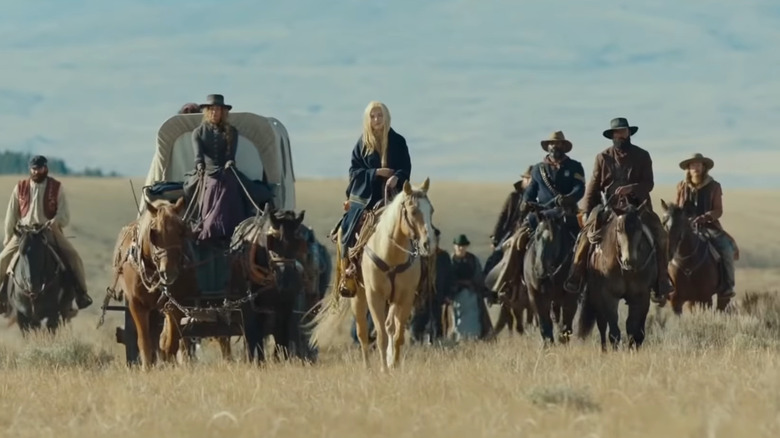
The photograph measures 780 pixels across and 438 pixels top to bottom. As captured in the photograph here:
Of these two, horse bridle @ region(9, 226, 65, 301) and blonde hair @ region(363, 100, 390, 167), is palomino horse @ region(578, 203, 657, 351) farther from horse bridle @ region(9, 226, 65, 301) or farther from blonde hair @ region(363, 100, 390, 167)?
horse bridle @ region(9, 226, 65, 301)

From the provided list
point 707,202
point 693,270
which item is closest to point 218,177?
point 693,270

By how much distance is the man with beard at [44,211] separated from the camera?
2395 centimetres

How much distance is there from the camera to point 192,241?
18516 mm

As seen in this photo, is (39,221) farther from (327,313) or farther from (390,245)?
(390,245)

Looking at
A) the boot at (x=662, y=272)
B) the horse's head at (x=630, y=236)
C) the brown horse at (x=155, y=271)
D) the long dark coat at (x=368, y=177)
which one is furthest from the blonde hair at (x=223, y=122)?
the boot at (x=662, y=272)

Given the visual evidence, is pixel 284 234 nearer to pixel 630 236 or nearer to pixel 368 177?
pixel 368 177

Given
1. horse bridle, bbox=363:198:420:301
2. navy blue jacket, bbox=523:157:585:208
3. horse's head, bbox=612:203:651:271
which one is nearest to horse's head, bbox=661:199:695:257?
navy blue jacket, bbox=523:157:585:208

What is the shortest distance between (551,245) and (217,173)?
12.6 feet

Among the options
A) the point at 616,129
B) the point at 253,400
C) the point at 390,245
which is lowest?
the point at 253,400

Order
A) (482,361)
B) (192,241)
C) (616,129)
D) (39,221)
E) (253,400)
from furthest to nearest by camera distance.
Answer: (39,221)
(616,129)
(192,241)
(482,361)
(253,400)

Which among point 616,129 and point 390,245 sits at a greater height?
point 616,129

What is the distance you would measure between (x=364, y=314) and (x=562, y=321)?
3.43 meters

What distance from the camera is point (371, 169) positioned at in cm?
1839

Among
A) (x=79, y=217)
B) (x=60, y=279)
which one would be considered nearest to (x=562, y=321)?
(x=60, y=279)
